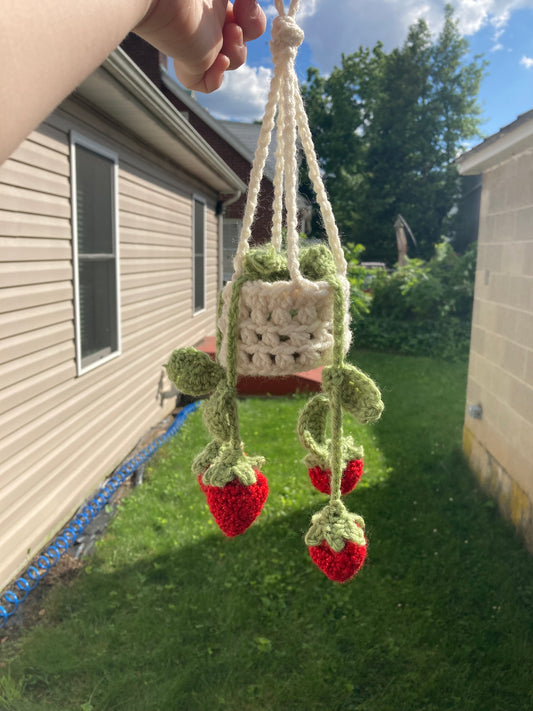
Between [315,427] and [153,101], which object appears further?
[153,101]

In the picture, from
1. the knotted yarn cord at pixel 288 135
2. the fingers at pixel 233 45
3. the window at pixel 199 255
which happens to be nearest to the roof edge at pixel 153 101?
the window at pixel 199 255

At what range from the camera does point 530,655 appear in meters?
2.85

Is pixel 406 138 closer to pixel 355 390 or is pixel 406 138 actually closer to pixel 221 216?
pixel 221 216

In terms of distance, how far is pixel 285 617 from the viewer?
310cm

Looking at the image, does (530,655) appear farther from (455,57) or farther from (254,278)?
(455,57)

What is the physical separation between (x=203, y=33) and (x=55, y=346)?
314 cm

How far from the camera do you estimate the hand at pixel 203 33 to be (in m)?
0.78

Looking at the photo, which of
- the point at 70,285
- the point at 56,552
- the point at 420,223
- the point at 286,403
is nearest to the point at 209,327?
the point at 286,403

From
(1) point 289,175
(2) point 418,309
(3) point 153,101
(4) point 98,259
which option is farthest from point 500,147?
(2) point 418,309

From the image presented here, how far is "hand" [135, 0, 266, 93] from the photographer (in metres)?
0.78

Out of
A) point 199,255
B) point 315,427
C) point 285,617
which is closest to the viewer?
point 315,427

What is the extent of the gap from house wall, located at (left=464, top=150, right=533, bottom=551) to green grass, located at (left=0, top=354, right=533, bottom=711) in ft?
1.11

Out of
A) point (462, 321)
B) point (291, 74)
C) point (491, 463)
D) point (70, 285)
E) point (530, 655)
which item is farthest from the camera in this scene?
point (462, 321)

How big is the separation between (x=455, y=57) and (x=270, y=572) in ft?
89.9
